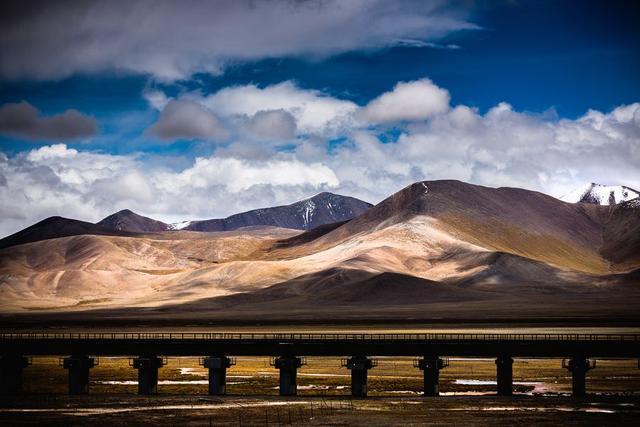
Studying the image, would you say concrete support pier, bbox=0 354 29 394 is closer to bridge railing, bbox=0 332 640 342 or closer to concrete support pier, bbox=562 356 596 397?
bridge railing, bbox=0 332 640 342

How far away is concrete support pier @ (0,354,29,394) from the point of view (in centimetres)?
7794

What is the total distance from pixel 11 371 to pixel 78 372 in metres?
6.21

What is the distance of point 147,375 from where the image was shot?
75.6 metres

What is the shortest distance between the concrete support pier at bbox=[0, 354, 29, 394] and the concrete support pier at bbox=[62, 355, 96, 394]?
484 centimetres

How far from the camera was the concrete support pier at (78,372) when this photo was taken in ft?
249

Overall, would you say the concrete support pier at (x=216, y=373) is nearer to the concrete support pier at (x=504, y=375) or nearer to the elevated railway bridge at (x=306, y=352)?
the elevated railway bridge at (x=306, y=352)

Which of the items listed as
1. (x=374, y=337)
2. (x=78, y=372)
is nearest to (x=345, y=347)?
(x=78, y=372)

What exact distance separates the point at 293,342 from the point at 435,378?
1213 cm

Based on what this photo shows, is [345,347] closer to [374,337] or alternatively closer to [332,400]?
[332,400]

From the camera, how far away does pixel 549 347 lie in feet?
241

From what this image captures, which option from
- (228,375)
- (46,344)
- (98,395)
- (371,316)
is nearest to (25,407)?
(98,395)

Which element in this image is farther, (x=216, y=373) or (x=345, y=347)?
(x=345, y=347)

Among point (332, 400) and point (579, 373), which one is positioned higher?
point (579, 373)

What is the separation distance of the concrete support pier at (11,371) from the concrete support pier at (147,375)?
10.2 metres
